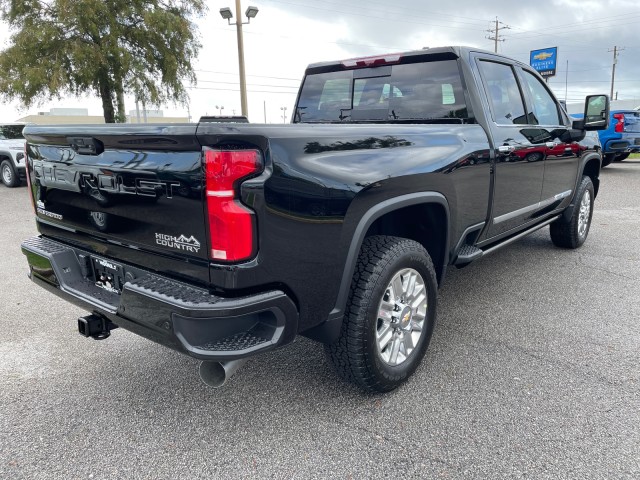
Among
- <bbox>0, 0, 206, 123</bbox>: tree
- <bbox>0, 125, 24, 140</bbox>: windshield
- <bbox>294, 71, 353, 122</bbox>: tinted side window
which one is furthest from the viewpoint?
<bbox>0, 0, 206, 123</bbox>: tree

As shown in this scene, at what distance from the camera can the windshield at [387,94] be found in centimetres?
362

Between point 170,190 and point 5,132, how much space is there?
14.3 m

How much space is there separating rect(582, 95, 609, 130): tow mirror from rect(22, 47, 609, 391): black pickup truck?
143 centimetres

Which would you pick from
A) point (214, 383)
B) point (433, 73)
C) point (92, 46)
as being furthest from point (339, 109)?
point (92, 46)

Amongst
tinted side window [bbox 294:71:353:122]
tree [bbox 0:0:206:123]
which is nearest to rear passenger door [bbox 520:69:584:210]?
tinted side window [bbox 294:71:353:122]

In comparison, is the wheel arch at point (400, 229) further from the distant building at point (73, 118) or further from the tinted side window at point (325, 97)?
the distant building at point (73, 118)

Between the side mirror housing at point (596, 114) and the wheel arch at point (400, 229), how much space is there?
255 centimetres

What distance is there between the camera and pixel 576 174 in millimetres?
5152

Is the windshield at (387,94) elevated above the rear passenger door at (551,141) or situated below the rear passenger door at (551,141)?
above

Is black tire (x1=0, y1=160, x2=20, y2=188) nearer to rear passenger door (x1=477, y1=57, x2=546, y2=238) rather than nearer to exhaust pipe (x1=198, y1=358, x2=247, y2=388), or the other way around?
rear passenger door (x1=477, y1=57, x2=546, y2=238)

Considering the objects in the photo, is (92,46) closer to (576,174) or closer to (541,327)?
(576,174)

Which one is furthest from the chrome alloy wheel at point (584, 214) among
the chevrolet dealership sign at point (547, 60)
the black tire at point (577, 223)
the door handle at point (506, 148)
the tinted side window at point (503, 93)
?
the chevrolet dealership sign at point (547, 60)

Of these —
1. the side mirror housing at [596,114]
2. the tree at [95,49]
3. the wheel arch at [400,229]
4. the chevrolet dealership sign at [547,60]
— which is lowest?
the wheel arch at [400,229]

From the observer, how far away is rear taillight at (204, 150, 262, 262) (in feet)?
6.35
